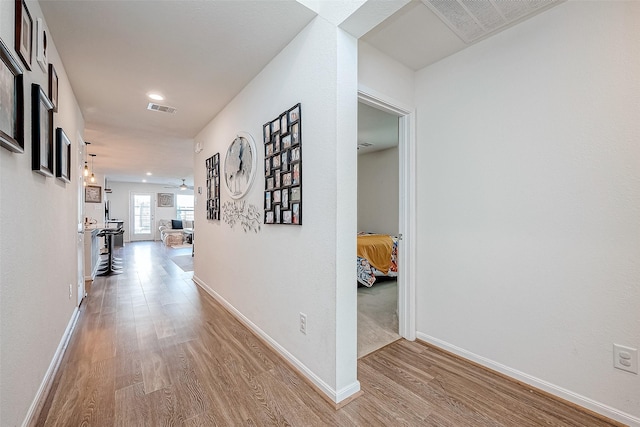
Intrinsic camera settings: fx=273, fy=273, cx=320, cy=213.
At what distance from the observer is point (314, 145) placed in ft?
5.88

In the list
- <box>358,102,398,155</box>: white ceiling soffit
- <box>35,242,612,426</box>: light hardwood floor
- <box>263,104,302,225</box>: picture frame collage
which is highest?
<box>358,102,398,155</box>: white ceiling soffit

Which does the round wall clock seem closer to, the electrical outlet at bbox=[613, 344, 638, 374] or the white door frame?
the white door frame

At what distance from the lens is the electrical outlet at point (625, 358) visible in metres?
1.39

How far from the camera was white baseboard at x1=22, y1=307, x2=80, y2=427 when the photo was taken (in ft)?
4.62

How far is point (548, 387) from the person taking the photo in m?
1.65

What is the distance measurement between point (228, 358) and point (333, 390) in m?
0.91

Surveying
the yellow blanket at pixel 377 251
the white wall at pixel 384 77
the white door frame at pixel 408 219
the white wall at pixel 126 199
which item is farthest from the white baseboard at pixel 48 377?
the white wall at pixel 126 199

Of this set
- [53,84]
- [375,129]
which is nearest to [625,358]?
[375,129]

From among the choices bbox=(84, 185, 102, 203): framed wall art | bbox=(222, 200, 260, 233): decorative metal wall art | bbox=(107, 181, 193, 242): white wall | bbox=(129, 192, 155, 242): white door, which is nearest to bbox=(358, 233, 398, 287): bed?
bbox=(222, 200, 260, 233): decorative metal wall art

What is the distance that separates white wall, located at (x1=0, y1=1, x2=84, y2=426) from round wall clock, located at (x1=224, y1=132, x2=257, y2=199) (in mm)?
1373

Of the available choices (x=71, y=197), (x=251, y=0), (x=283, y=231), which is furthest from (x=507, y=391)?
(x=71, y=197)

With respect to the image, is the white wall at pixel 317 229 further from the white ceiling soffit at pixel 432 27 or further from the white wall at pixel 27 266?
the white wall at pixel 27 266

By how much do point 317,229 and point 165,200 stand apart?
11532 millimetres

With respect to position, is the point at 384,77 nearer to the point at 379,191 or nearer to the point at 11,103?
the point at 11,103
